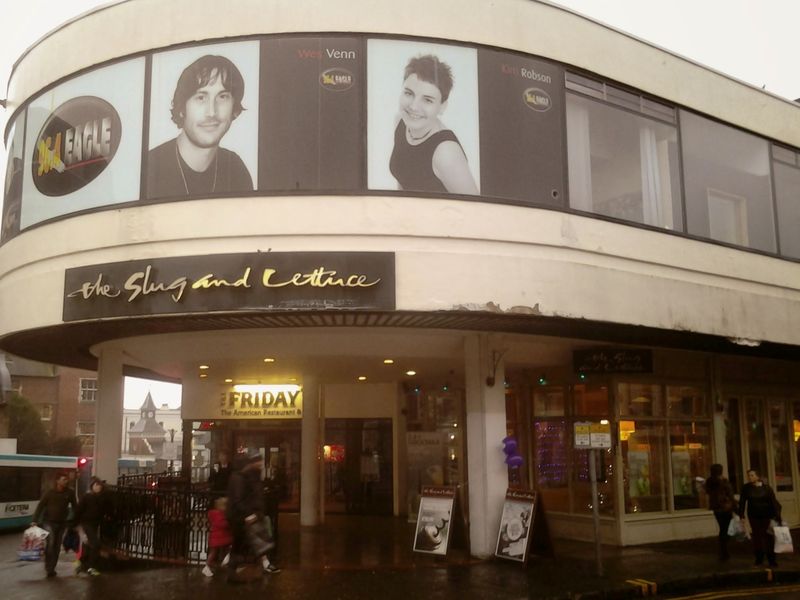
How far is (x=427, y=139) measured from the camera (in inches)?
472

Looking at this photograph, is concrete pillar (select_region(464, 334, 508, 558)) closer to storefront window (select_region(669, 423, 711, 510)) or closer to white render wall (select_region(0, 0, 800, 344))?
white render wall (select_region(0, 0, 800, 344))

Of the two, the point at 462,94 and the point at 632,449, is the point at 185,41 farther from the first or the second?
the point at 632,449

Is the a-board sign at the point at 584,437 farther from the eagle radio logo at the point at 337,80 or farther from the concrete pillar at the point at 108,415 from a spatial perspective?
the concrete pillar at the point at 108,415

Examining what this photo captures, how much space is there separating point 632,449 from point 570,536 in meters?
2.22

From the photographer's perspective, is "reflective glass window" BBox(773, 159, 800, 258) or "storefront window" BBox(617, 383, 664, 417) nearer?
"storefront window" BBox(617, 383, 664, 417)

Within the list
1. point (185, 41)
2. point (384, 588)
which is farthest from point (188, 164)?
point (384, 588)

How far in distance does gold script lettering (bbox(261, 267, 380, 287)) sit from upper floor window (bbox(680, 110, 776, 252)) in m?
7.09

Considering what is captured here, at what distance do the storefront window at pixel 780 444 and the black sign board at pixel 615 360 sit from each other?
6.41m

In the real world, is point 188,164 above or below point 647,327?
above

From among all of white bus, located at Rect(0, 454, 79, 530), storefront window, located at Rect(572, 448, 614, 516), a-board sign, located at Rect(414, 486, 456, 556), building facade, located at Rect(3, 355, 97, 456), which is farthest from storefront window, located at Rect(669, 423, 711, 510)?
building facade, located at Rect(3, 355, 97, 456)

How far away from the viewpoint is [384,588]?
10953mm

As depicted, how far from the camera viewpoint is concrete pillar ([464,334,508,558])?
42.8 feet

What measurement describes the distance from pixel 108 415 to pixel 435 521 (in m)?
6.74

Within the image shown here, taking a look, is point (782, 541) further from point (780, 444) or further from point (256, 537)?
point (256, 537)
